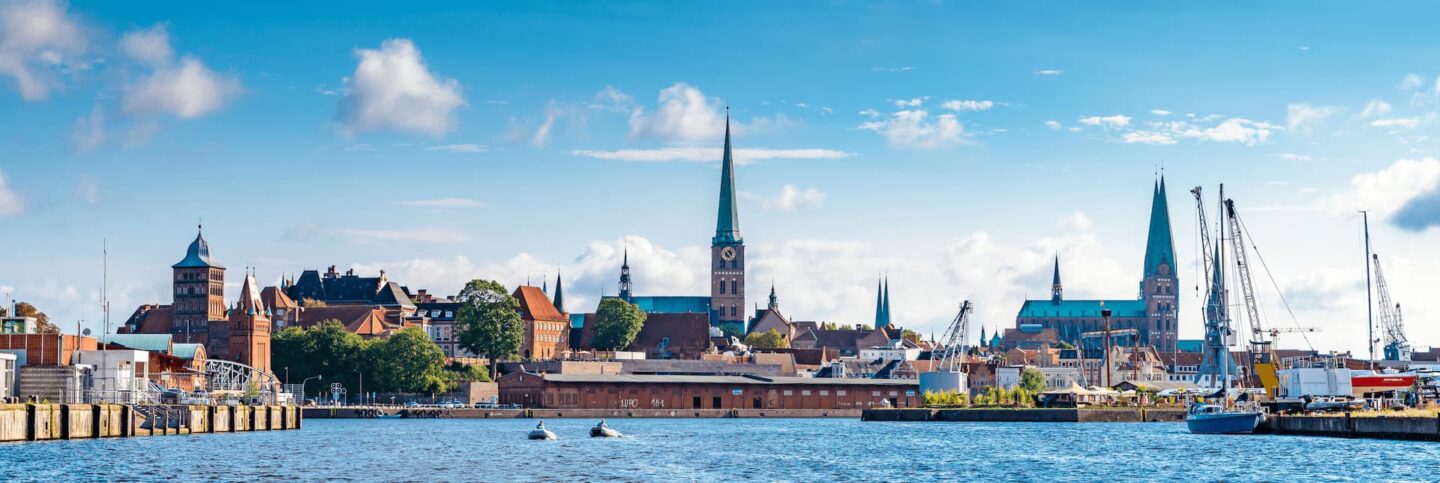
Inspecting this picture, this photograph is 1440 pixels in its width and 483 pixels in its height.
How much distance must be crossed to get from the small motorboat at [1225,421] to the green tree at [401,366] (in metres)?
93.9

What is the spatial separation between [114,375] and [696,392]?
302ft

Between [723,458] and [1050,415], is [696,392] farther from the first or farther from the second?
[723,458]

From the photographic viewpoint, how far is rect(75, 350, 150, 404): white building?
102250 millimetres

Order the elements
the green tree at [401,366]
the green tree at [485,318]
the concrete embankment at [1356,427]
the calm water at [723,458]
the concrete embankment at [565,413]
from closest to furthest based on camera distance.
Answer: the calm water at [723,458] < the concrete embankment at [1356,427] < the concrete embankment at [565,413] < the green tree at [401,366] < the green tree at [485,318]

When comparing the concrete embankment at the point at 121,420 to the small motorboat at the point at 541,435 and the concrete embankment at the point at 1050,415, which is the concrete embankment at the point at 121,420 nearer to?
the small motorboat at the point at 541,435

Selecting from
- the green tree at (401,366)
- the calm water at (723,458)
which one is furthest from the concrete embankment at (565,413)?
the calm water at (723,458)

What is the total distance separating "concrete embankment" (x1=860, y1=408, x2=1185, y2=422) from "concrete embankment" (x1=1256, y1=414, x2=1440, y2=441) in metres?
38.4

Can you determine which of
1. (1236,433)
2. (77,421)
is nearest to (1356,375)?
(1236,433)

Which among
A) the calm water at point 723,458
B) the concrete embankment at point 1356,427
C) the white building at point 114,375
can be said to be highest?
the white building at point 114,375

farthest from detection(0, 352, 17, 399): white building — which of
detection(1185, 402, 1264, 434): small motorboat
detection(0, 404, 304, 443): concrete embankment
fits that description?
detection(1185, 402, 1264, 434): small motorboat

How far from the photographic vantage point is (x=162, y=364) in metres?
126

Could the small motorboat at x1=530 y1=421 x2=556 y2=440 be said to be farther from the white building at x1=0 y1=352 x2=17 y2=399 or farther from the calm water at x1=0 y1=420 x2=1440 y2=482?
the white building at x1=0 y1=352 x2=17 y2=399

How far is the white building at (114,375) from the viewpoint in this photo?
102m

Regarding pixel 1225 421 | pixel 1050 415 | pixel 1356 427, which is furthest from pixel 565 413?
pixel 1356 427
